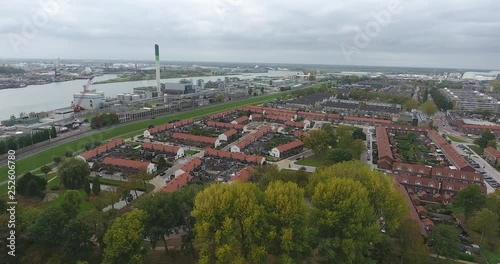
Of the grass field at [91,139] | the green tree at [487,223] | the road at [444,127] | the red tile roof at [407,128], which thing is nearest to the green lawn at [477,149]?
the road at [444,127]

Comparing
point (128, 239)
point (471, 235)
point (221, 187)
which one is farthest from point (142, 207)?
point (471, 235)

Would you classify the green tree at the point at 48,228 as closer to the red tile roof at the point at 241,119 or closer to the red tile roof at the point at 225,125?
the red tile roof at the point at 225,125

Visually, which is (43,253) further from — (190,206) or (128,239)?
(190,206)

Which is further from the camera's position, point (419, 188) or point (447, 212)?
point (419, 188)

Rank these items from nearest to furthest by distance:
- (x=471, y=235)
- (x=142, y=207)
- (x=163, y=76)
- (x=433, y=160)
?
(x=142, y=207) < (x=471, y=235) < (x=433, y=160) < (x=163, y=76)

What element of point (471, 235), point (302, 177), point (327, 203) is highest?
point (327, 203)

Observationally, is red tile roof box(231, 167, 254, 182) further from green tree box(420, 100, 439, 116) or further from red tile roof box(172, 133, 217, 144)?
green tree box(420, 100, 439, 116)

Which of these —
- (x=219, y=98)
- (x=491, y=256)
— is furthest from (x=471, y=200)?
(x=219, y=98)

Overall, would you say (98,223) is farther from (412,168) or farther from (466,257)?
(412,168)
